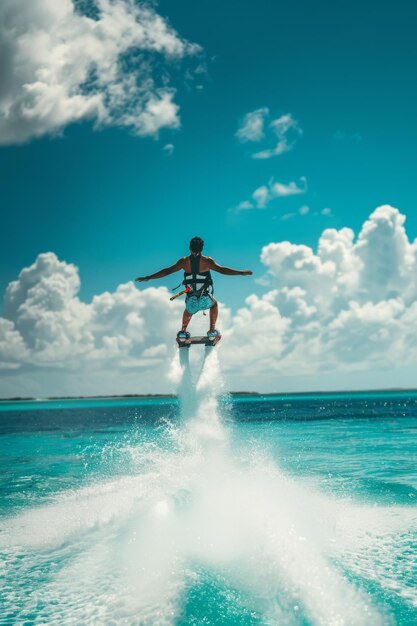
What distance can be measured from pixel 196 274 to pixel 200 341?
196 centimetres

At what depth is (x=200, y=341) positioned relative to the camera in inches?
479

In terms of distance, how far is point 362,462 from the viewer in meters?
24.1

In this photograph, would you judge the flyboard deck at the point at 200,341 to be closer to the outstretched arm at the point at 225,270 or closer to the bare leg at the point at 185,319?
the bare leg at the point at 185,319

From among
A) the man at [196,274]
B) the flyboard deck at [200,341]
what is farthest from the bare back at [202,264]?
the flyboard deck at [200,341]

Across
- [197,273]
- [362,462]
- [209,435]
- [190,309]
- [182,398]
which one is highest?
[197,273]

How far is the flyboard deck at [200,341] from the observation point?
39.5 feet

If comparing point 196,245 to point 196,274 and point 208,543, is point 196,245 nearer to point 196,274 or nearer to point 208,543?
point 196,274

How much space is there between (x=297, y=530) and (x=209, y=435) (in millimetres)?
3393

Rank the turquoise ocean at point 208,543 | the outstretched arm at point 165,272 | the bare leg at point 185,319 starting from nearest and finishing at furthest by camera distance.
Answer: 1. the turquoise ocean at point 208,543
2. the outstretched arm at point 165,272
3. the bare leg at point 185,319

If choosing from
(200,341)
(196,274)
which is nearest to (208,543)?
(200,341)

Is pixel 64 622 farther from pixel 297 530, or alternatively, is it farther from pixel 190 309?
pixel 190 309

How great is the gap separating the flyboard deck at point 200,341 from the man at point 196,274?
11cm

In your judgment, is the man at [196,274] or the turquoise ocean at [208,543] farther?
the man at [196,274]

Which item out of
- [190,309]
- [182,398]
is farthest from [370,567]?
[190,309]
